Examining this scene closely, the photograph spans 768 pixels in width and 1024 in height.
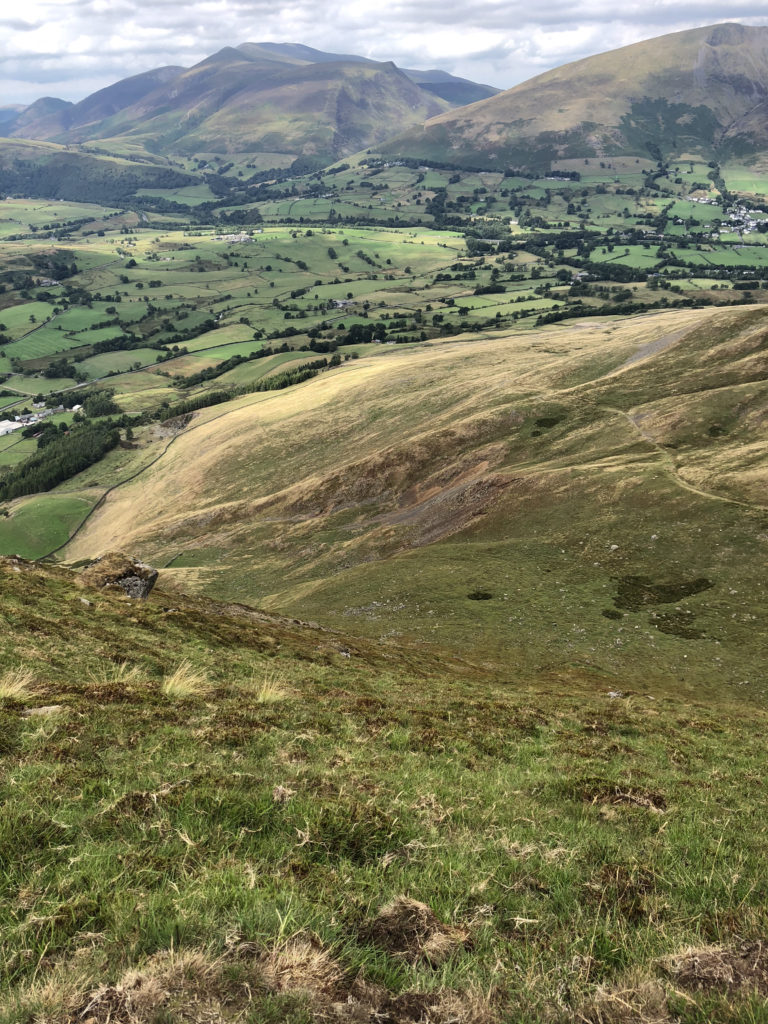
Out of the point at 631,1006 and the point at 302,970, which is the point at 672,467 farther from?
the point at 302,970

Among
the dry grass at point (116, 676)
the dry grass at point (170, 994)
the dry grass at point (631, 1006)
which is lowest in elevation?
the dry grass at point (116, 676)

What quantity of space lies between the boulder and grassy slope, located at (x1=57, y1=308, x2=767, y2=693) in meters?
21.6

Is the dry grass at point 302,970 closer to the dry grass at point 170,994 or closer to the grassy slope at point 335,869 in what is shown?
the grassy slope at point 335,869

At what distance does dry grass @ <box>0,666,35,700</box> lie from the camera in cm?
1323

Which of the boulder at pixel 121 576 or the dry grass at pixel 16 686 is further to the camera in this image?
the boulder at pixel 121 576

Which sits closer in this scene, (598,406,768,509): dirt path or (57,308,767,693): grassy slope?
(57,308,767,693): grassy slope

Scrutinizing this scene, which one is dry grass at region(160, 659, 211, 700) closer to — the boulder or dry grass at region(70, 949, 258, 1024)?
dry grass at region(70, 949, 258, 1024)

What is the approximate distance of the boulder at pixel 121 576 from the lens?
38.0 metres

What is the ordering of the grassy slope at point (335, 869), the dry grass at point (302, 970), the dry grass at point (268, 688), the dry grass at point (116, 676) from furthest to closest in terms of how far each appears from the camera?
1. the dry grass at point (268, 688)
2. the dry grass at point (116, 676)
3. the grassy slope at point (335, 869)
4. the dry grass at point (302, 970)

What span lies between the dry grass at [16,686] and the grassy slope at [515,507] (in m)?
34.8

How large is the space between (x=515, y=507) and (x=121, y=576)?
49389 millimetres

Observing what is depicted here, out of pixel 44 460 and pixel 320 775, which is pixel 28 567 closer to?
pixel 320 775

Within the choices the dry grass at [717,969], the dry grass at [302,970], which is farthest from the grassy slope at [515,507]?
the dry grass at [302,970]

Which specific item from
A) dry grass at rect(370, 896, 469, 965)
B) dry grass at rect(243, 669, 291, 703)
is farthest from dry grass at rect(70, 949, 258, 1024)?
dry grass at rect(243, 669, 291, 703)
